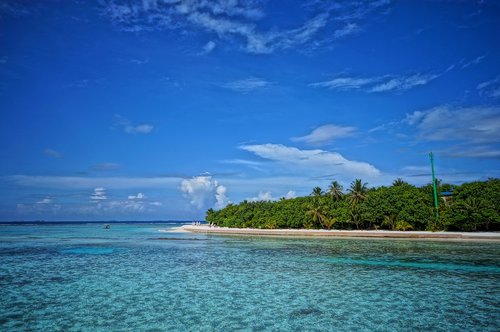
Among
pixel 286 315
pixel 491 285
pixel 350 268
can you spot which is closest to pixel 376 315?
pixel 286 315

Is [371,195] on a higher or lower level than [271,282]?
higher

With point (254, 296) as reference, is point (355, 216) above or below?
above

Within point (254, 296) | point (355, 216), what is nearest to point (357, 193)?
point (355, 216)

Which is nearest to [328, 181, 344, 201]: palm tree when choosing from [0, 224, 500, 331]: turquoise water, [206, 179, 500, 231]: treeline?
[206, 179, 500, 231]: treeline

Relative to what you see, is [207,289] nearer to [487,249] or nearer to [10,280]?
[10,280]

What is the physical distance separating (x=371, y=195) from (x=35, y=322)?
179 feet

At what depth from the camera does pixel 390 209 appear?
54781 millimetres

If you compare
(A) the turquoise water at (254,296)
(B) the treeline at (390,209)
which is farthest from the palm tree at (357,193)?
(A) the turquoise water at (254,296)

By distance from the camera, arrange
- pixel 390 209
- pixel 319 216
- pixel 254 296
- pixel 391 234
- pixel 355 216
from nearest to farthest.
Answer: pixel 254 296, pixel 391 234, pixel 390 209, pixel 355 216, pixel 319 216

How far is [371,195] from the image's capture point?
194ft

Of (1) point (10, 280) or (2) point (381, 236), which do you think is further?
(2) point (381, 236)

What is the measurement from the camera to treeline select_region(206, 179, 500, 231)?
47.7 metres

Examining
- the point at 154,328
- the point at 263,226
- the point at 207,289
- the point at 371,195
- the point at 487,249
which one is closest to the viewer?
the point at 154,328

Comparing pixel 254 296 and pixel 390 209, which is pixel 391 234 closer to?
pixel 390 209
